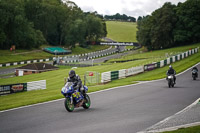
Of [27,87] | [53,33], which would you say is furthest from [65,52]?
[27,87]

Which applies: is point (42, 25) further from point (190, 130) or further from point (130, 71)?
point (190, 130)

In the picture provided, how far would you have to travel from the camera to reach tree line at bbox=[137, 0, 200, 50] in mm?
96875

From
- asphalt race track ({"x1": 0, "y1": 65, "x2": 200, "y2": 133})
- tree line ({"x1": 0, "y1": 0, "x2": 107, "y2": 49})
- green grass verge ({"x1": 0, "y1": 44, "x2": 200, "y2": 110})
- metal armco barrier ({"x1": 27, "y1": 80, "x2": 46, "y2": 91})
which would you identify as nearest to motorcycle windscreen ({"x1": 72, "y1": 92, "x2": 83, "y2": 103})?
asphalt race track ({"x1": 0, "y1": 65, "x2": 200, "y2": 133})

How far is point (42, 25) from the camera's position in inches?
4589

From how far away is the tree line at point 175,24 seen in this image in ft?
318

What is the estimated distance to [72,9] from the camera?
452 feet

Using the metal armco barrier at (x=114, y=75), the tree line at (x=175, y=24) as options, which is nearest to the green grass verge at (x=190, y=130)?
the metal armco barrier at (x=114, y=75)

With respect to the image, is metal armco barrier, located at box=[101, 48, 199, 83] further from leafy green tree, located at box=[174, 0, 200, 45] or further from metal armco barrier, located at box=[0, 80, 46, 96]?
leafy green tree, located at box=[174, 0, 200, 45]

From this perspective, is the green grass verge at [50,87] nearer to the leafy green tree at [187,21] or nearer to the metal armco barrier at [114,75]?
the metal armco barrier at [114,75]

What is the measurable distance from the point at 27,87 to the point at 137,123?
910 inches

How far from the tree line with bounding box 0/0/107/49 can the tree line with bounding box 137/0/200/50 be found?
3172 cm

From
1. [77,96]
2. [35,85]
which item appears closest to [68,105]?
[77,96]

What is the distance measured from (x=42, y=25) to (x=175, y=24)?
49.5 m

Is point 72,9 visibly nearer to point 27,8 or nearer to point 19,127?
point 27,8
